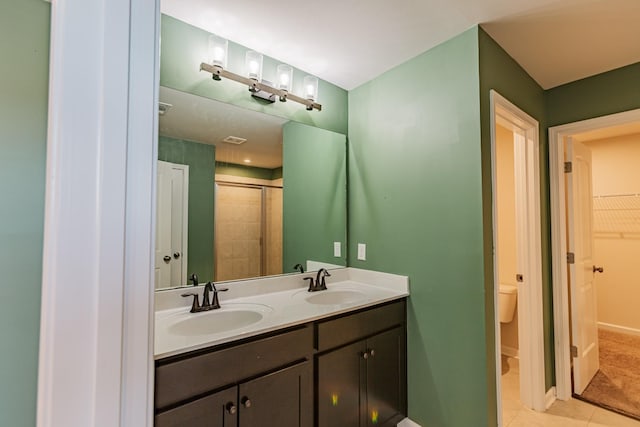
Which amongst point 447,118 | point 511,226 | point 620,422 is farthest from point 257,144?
point 620,422

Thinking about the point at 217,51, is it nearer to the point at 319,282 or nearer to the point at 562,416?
the point at 319,282

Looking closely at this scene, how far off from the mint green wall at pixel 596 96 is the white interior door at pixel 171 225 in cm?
278

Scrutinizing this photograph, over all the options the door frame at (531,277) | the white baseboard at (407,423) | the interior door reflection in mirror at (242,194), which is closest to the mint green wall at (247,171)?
the interior door reflection in mirror at (242,194)

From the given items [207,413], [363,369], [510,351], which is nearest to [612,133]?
[510,351]

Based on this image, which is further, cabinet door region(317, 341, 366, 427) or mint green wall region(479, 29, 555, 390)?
mint green wall region(479, 29, 555, 390)

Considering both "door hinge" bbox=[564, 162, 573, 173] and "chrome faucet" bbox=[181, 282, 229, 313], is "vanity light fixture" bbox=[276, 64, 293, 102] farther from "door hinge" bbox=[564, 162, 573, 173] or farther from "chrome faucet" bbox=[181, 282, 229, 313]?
"door hinge" bbox=[564, 162, 573, 173]

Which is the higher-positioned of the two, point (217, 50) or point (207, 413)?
point (217, 50)

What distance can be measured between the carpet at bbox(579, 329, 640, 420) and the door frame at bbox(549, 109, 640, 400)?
23 centimetres

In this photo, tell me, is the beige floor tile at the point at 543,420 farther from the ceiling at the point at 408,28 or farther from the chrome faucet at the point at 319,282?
the ceiling at the point at 408,28

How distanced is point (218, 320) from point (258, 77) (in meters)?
1.44

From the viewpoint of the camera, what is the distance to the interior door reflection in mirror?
157cm

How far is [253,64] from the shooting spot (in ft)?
5.78

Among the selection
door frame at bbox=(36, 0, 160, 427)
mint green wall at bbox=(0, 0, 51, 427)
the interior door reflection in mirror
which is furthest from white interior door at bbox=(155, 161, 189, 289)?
door frame at bbox=(36, 0, 160, 427)

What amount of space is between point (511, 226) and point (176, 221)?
10.1ft
